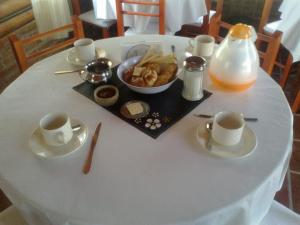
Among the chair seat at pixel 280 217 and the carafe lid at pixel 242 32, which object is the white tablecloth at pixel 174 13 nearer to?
the carafe lid at pixel 242 32

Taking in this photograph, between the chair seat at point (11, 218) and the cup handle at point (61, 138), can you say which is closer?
the cup handle at point (61, 138)

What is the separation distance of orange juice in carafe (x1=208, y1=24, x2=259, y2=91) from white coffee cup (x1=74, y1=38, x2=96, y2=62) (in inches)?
18.9

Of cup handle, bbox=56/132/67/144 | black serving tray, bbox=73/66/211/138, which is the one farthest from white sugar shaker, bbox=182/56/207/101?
cup handle, bbox=56/132/67/144

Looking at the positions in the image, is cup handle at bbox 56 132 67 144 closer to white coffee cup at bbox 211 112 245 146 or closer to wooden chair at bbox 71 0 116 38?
white coffee cup at bbox 211 112 245 146

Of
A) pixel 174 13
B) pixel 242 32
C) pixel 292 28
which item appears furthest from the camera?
pixel 174 13

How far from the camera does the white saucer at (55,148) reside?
0.76 meters

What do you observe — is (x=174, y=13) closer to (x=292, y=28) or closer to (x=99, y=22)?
(x=99, y=22)

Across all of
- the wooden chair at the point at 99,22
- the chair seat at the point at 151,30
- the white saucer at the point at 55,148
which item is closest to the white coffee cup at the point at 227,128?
the white saucer at the point at 55,148

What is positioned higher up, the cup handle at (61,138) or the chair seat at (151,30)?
the cup handle at (61,138)

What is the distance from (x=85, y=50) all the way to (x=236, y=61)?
0.58 meters

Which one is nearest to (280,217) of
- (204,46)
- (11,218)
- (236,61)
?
(236,61)

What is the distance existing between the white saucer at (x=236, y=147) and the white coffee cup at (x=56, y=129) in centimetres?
36

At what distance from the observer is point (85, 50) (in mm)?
1107

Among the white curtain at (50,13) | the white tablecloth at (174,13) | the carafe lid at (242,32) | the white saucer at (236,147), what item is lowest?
the white curtain at (50,13)
